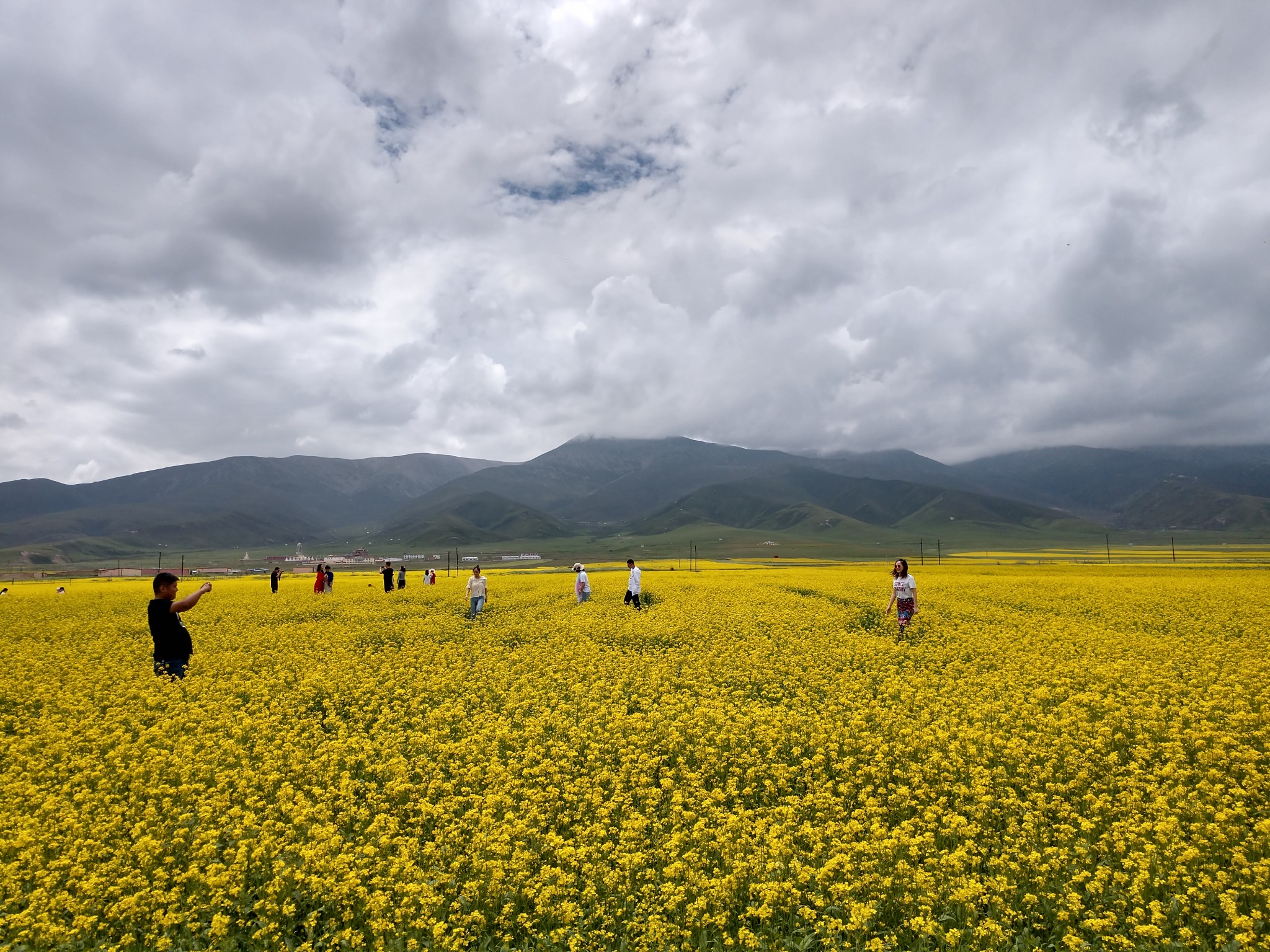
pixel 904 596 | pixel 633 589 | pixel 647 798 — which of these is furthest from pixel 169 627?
pixel 904 596

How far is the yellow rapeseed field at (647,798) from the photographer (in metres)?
6.78

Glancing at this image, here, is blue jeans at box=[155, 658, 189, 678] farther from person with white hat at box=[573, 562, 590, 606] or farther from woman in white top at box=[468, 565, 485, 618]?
person with white hat at box=[573, 562, 590, 606]

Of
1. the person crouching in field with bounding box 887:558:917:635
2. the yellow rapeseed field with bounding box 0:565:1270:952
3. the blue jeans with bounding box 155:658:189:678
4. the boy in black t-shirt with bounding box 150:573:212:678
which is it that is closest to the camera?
the yellow rapeseed field with bounding box 0:565:1270:952

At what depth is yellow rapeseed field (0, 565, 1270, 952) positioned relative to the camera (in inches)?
267

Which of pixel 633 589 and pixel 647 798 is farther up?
pixel 633 589

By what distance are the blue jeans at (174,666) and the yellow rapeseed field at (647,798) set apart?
0.35 meters

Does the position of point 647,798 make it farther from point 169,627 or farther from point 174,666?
point 174,666

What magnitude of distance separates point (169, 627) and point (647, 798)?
10768mm

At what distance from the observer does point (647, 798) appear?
9312 millimetres

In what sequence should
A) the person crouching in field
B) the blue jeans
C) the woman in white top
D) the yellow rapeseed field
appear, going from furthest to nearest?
1. the woman in white top
2. the person crouching in field
3. the blue jeans
4. the yellow rapeseed field

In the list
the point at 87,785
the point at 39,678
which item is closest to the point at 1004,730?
the point at 87,785

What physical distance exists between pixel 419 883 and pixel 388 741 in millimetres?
4534

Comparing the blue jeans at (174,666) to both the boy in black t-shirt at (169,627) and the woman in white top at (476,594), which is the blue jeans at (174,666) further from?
the woman in white top at (476,594)

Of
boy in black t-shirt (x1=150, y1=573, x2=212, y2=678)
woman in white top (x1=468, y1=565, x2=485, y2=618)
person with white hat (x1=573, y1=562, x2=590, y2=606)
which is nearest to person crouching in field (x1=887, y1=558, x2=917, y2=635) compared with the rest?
person with white hat (x1=573, y1=562, x2=590, y2=606)
